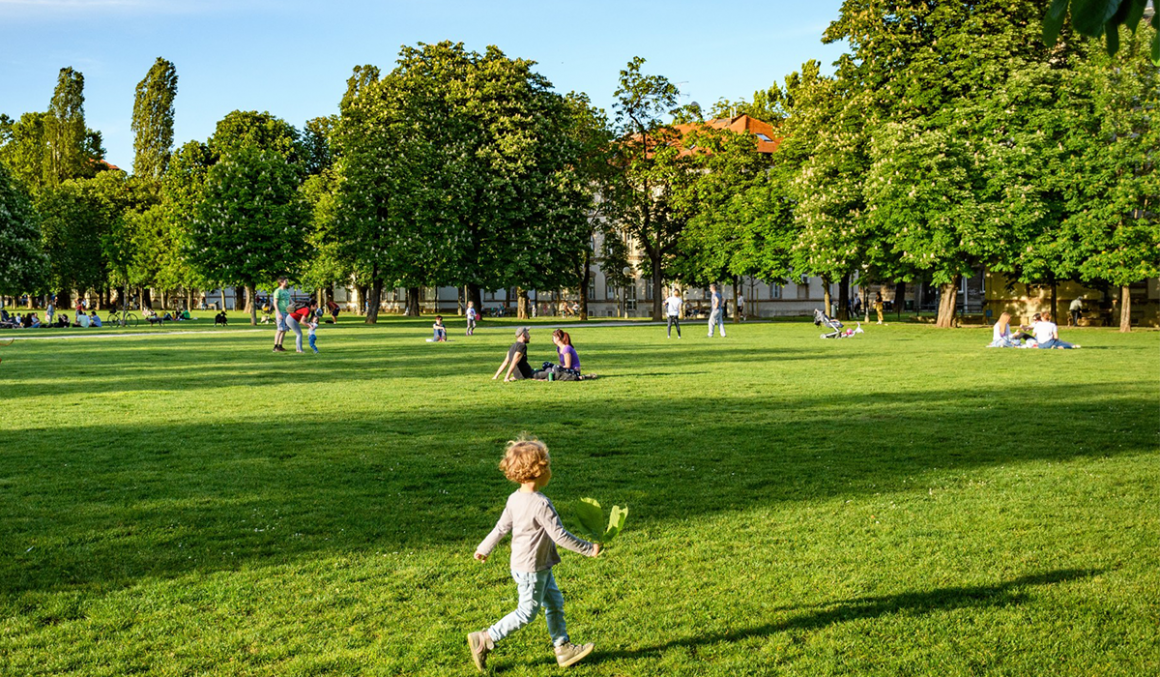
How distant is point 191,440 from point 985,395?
12435 mm

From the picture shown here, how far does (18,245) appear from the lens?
54.2 m

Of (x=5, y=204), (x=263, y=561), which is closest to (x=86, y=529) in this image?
(x=263, y=561)

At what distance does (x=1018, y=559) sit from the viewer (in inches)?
254

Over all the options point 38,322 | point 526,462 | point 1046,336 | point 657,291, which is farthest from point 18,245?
point 526,462

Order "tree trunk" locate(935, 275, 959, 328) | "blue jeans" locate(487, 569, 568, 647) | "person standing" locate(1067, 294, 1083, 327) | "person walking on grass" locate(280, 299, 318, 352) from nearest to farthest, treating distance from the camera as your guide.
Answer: "blue jeans" locate(487, 569, 568, 647)
"person walking on grass" locate(280, 299, 318, 352)
"tree trunk" locate(935, 275, 959, 328)
"person standing" locate(1067, 294, 1083, 327)

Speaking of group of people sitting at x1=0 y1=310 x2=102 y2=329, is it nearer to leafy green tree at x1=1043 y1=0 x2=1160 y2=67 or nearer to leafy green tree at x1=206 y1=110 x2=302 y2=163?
leafy green tree at x1=206 y1=110 x2=302 y2=163

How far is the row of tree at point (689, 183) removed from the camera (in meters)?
39.7

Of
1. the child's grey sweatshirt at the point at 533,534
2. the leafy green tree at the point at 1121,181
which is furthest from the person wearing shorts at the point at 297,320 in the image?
the leafy green tree at the point at 1121,181

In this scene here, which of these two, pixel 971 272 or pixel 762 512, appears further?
pixel 971 272

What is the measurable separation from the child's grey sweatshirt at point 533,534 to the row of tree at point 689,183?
3862 centimetres

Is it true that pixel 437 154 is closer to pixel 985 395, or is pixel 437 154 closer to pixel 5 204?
pixel 5 204

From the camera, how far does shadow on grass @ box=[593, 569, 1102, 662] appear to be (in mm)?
5090

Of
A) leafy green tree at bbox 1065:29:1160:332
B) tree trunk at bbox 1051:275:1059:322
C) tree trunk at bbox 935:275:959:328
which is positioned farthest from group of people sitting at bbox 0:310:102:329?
tree trunk at bbox 1051:275:1059:322

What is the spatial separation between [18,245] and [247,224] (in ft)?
42.4
